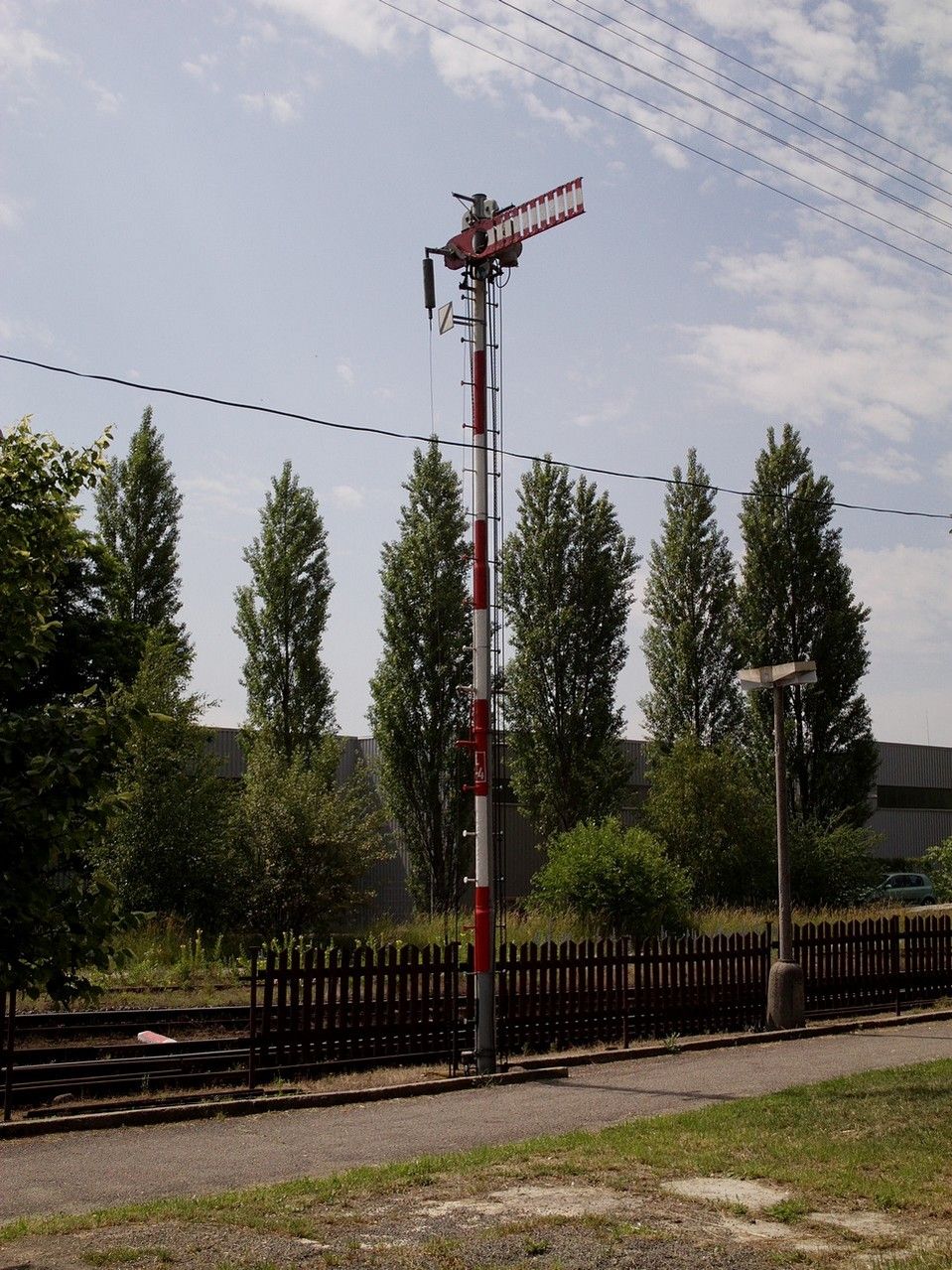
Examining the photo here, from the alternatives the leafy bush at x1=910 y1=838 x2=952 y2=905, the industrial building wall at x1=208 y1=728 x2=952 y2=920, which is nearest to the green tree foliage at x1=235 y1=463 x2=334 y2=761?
the industrial building wall at x1=208 y1=728 x2=952 y2=920

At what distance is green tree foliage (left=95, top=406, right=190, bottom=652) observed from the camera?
42.6 meters

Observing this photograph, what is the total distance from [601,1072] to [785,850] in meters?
5.07

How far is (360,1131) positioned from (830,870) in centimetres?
3054

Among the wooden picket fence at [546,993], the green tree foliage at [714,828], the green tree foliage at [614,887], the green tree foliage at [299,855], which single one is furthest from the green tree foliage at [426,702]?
the wooden picket fence at [546,993]

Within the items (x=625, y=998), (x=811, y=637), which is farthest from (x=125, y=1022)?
(x=811, y=637)

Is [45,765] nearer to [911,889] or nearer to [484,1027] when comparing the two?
[484,1027]

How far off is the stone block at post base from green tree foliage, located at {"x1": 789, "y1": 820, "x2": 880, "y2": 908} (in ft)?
69.7

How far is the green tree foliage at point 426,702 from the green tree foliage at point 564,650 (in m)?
2.75

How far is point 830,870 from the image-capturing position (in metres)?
39.4

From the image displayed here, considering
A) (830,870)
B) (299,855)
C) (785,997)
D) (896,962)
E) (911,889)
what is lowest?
(911,889)

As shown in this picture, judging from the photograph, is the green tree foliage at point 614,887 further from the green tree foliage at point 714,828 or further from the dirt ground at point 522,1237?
the dirt ground at point 522,1237

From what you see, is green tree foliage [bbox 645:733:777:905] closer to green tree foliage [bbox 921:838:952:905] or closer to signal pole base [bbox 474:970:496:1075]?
green tree foliage [bbox 921:838:952:905]

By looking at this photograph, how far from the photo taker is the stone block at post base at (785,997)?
712 inches

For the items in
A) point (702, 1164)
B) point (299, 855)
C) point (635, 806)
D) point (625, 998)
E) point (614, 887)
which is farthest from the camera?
point (635, 806)
